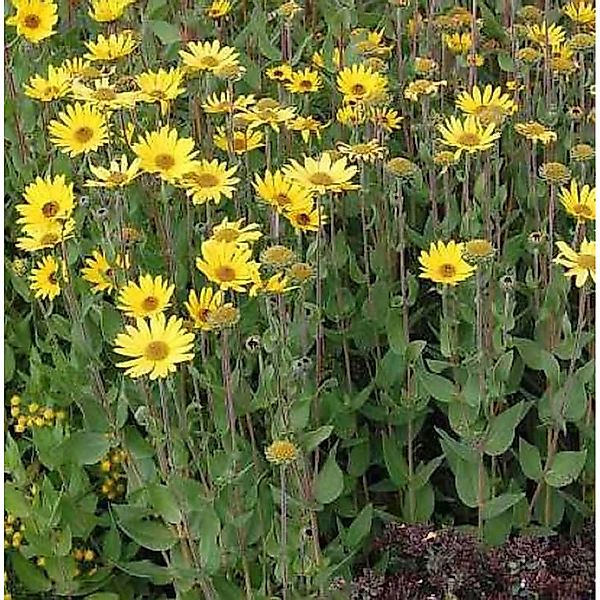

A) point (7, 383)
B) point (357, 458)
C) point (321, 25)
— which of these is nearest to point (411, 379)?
point (357, 458)

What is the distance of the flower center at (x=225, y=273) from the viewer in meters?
1.56

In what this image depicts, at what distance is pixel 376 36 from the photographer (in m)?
2.16

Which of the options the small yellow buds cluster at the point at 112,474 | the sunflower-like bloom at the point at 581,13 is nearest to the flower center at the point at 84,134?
the small yellow buds cluster at the point at 112,474

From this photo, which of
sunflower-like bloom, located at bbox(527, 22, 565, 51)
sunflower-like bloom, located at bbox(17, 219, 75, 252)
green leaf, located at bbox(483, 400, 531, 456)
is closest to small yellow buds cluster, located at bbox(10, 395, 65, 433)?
sunflower-like bloom, located at bbox(17, 219, 75, 252)

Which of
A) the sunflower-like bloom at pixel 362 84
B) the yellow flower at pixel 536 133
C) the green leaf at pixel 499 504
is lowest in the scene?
the green leaf at pixel 499 504

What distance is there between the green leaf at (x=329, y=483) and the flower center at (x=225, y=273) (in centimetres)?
26

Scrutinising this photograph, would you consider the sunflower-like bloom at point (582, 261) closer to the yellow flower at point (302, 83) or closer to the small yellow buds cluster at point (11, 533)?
the yellow flower at point (302, 83)

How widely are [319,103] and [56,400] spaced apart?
813 millimetres

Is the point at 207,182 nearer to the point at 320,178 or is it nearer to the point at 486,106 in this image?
the point at 320,178

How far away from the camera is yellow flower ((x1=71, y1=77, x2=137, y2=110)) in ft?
5.66

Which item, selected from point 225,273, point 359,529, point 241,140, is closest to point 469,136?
point 241,140

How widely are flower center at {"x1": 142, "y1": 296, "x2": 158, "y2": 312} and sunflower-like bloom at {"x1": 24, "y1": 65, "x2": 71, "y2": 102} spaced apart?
504 mm

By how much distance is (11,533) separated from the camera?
1.83 meters

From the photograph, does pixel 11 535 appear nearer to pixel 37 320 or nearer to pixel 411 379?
pixel 37 320
